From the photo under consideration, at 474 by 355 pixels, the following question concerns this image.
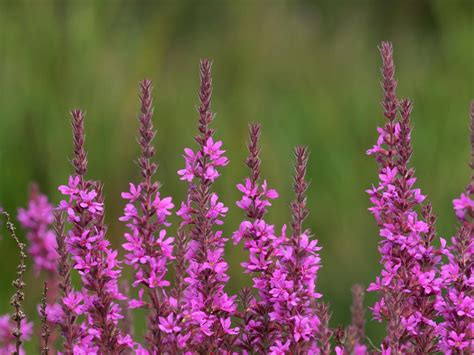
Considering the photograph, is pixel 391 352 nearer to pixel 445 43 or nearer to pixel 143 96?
pixel 143 96

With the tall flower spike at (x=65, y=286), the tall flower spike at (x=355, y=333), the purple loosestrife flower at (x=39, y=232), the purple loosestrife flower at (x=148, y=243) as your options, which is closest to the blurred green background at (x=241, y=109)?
the purple loosestrife flower at (x=39, y=232)

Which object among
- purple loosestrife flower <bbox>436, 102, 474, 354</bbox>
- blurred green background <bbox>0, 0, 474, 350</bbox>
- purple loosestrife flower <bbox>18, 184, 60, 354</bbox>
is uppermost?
blurred green background <bbox>0, 0, 474, 350</bbox>

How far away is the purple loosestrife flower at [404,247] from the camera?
2.42 meters

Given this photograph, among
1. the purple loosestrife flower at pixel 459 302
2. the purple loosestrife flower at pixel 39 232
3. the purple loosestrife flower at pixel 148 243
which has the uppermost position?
the purple loosestrife flower at pixel 39 232

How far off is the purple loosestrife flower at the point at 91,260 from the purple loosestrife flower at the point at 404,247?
0.66 m

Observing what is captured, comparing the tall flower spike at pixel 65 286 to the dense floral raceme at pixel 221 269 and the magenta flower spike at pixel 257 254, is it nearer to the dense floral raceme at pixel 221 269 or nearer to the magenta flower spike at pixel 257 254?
the dense floral raceme at pixel 221 269

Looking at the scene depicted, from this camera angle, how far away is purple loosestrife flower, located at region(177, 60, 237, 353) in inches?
94.6

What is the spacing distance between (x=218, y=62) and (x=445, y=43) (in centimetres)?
243

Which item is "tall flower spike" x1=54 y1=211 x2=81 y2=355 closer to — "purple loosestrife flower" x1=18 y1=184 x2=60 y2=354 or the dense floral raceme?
the dense floral raceme

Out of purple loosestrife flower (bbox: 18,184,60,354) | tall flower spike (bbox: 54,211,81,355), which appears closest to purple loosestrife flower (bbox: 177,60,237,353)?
tall flower spike (bbox: 54,211,81,355)

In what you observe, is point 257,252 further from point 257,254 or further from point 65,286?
point 65,286

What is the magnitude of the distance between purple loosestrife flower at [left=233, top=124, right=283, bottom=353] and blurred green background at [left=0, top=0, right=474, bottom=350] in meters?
3.38

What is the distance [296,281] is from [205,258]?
9.2 inches

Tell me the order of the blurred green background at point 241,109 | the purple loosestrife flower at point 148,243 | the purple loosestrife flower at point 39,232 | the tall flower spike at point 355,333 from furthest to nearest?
the blurred green background at point 241,109, the purple loosestrife flower at point 39,232, the tall flower spike at point 355,333, the purple loosestrife flower at point 148,243
